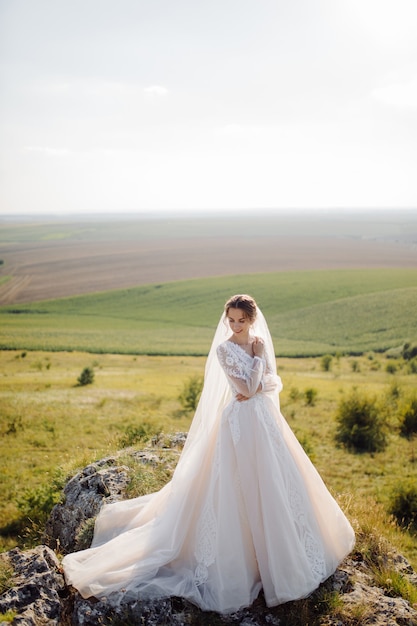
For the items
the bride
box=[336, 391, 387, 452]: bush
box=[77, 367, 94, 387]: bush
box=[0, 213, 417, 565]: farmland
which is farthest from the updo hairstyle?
box=[77, 367, 94, 387]: bush

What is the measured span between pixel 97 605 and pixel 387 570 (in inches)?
139

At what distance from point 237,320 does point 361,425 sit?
1166 centimetres

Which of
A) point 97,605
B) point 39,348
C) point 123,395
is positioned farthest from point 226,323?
point 39,348

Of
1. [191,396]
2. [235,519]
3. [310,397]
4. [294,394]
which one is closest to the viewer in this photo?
[235,519]

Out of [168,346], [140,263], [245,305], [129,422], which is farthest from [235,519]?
[140,263]

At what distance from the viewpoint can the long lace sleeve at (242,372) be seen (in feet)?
16.8

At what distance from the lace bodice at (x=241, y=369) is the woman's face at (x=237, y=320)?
0.64 ft

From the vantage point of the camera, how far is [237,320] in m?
5.23

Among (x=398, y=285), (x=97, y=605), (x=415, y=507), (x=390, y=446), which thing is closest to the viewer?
(x=97, y=605)

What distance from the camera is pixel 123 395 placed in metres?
23.3

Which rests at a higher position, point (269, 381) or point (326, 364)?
point (269, 381)

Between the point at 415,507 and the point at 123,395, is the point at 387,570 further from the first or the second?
the point at 123,395

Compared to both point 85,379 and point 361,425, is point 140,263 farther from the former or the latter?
point 361,425

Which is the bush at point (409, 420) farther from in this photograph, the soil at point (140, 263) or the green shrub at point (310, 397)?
the soil at point (140, 263)
